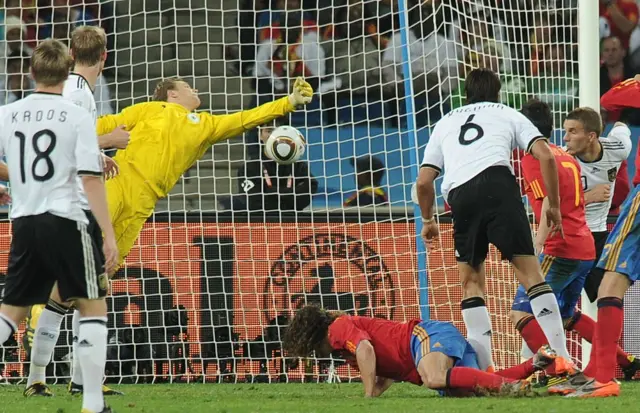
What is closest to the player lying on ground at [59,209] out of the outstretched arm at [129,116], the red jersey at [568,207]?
the outstretched arm at [129,116]

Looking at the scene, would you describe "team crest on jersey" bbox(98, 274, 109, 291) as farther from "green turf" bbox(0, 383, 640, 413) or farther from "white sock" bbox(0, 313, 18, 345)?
"green turf" bbox(0, 383, 640, 413)

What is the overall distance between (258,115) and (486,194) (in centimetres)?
165

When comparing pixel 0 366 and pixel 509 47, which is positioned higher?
pixel 509 47

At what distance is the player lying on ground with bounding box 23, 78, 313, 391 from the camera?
7.45m

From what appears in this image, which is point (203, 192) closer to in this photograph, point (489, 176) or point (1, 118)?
point (489, 176)

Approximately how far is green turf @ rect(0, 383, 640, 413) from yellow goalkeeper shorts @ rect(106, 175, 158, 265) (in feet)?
3.11

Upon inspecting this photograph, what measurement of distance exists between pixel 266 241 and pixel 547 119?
2612 mm

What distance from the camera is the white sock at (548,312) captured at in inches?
263

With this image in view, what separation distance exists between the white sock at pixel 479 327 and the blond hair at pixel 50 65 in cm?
281

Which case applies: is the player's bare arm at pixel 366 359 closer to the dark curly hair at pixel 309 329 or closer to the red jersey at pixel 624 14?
the dark curly hair at pixel 309 329

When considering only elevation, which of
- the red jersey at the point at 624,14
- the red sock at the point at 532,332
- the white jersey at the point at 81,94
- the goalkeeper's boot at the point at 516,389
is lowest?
the goalkeeper's boot at the point at 516,389

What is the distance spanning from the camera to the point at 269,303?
9.31 meters

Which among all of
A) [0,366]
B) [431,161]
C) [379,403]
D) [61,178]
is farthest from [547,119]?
[0,366]

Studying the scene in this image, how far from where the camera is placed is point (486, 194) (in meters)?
6.59
